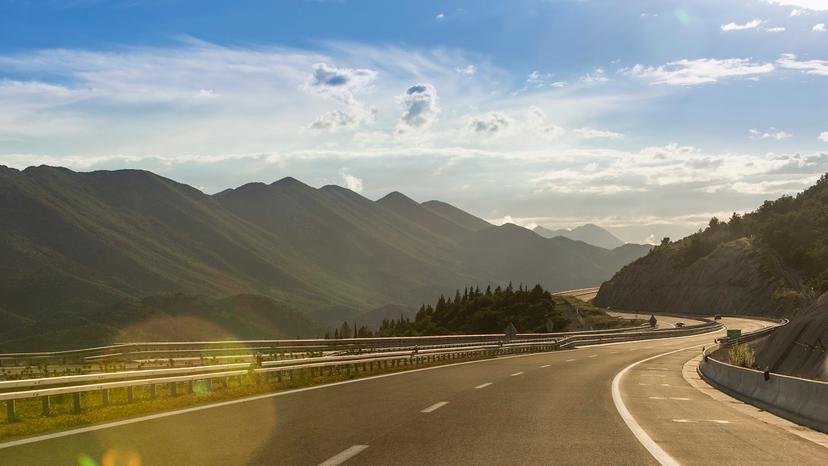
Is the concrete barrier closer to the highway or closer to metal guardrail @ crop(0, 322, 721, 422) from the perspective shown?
the highway

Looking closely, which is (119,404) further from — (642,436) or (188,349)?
(188,349)

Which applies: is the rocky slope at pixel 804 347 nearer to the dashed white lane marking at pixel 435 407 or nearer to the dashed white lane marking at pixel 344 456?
the dashed white lane marking at pixel 435 407

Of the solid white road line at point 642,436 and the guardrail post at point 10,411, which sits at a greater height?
the guardrail post at point 10,411

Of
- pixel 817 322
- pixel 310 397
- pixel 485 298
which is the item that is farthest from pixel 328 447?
pixel 485 298

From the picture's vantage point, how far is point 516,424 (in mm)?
13008

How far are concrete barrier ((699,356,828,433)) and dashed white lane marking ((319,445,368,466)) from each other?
7.29 meters

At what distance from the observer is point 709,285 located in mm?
147875

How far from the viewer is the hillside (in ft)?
433

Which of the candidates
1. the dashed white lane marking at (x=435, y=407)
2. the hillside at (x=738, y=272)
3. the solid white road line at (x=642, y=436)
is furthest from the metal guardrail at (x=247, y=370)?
the hillside at (x=738, y=272)

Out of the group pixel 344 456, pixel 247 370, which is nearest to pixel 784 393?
pixel 344 456

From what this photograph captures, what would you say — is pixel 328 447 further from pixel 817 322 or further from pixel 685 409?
pixel 817 322

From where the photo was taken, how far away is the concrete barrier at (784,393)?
44.1ft

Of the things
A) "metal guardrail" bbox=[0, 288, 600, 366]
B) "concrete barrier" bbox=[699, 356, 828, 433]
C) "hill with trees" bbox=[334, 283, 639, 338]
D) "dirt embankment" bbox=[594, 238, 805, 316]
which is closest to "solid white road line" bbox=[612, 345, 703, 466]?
"concrete barrier" bbox=[699, 356, 828, 433]

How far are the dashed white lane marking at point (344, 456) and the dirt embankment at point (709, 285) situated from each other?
392 ft
